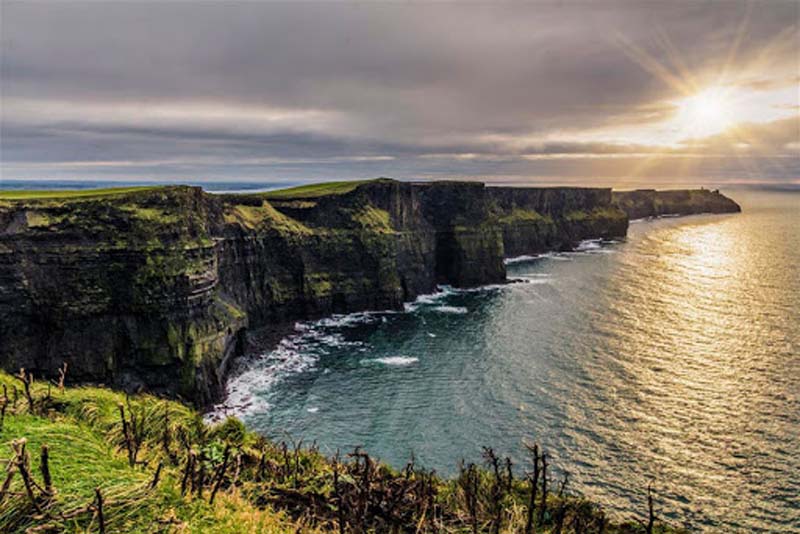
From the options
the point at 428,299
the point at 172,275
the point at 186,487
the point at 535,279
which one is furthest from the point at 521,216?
the point at 186,487

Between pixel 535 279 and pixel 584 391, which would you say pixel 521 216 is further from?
pixel 584 391

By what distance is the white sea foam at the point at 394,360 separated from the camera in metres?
58.9

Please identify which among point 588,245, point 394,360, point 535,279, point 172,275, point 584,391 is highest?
point 172,275

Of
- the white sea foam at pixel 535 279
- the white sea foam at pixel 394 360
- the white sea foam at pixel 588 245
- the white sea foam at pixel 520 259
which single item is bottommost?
the white sea foam at pixel 394 360

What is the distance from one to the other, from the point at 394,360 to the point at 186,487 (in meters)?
52.9

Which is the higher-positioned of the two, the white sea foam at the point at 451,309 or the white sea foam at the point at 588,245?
the white sea foam at the point at 588,245

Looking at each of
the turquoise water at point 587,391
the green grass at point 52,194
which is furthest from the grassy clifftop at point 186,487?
the green grass at point 52,194

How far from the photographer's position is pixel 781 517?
96.5ft

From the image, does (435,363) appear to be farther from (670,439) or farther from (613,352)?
(670,439)

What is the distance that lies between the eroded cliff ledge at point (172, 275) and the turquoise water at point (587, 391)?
6.13m

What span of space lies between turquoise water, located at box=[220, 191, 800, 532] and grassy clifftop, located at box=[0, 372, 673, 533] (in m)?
12.0

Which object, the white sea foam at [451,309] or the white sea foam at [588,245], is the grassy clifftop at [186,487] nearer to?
the white sea foam at [451,309]

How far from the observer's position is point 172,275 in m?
47.2

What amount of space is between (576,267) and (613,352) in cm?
7070
